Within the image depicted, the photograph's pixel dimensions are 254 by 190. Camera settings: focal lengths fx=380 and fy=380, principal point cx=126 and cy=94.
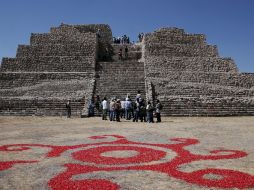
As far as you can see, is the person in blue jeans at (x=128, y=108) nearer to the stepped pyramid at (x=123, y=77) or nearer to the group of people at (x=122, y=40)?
the stepped pyramid at (x=123, y=77)

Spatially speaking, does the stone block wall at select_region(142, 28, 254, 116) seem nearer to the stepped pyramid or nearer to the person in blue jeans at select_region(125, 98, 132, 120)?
the stepped pyramid

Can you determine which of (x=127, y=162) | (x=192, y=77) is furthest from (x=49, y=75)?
(x=127, y=162)

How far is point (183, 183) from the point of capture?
6887 millimetres

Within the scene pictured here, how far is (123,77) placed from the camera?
3253 cm

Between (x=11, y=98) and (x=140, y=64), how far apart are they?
43.3ft

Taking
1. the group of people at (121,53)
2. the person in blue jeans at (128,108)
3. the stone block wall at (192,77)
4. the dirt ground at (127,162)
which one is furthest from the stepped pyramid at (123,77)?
the dirt ground at (127,162)

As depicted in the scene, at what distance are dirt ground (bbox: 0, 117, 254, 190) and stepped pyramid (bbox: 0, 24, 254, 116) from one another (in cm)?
1324

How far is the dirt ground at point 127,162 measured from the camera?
274 inches

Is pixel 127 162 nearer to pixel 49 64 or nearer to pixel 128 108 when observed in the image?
pixel 128 108

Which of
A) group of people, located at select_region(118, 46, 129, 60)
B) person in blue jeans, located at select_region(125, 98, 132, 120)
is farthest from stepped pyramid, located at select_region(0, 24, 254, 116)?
person in blue jeans, located at select_region(125, 98, 132, 120)


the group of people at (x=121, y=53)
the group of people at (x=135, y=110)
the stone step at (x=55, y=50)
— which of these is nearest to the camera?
the group of people at (x=135, y=110)

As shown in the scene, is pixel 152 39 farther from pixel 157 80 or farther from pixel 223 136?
pixel 223 136

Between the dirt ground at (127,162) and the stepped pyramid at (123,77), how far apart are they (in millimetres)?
13240

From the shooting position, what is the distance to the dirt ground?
274 inches
